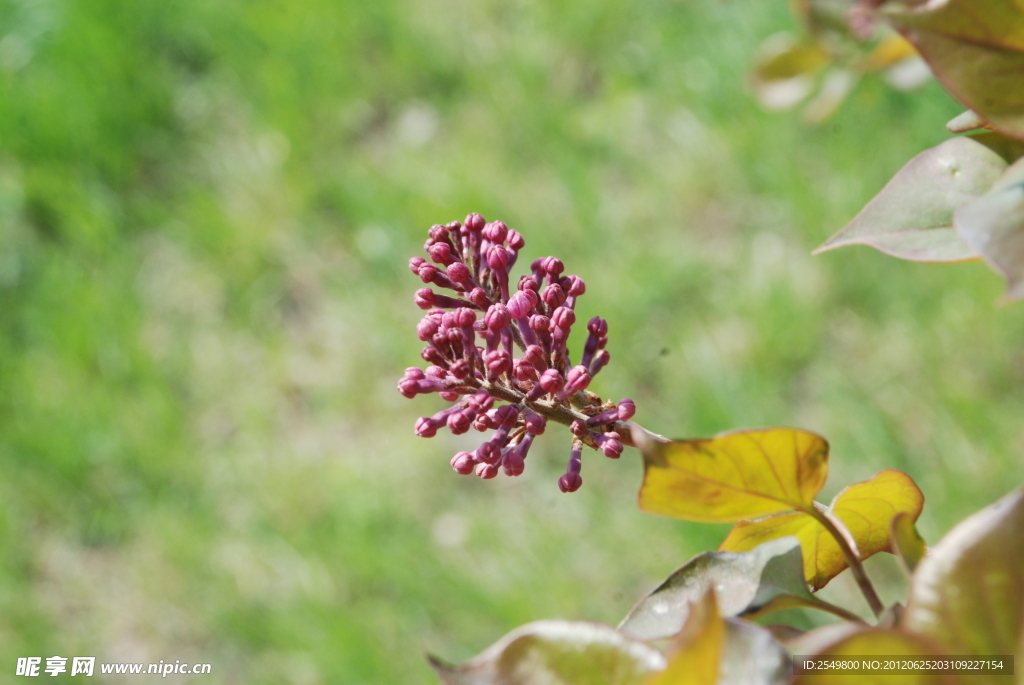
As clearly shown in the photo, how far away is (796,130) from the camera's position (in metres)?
2.37

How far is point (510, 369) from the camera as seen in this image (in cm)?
68

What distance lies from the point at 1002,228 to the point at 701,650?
29cm

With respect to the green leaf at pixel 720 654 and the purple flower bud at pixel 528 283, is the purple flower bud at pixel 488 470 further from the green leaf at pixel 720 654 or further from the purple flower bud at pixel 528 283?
the green leaf at pixel 720 654

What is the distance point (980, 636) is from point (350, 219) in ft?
7.89

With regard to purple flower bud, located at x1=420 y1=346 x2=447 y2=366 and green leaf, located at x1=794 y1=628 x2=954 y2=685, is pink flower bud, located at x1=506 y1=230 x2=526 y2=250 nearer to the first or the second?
purple flower bud, located at x1=420 y1=346 x2=447 y2=366

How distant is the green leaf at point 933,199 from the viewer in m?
0.57

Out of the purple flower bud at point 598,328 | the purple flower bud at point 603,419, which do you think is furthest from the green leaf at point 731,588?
the purple flower bud at point 598,328

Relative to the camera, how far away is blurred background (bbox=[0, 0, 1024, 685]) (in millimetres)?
1974

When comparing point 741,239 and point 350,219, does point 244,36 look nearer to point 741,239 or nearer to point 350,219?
point 350,219

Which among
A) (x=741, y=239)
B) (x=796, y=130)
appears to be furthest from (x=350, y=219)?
(x=796, y=130)

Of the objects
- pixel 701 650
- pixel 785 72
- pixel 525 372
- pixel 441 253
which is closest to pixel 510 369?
pixel 525 372

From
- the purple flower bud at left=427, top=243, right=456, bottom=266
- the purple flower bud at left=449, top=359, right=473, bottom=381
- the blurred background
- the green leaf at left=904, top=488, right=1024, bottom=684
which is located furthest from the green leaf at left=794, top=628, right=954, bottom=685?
the blurred background

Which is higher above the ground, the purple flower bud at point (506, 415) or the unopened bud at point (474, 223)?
the unopened bud at point (474, 223)

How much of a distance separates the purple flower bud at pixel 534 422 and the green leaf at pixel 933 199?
0.26 metres
